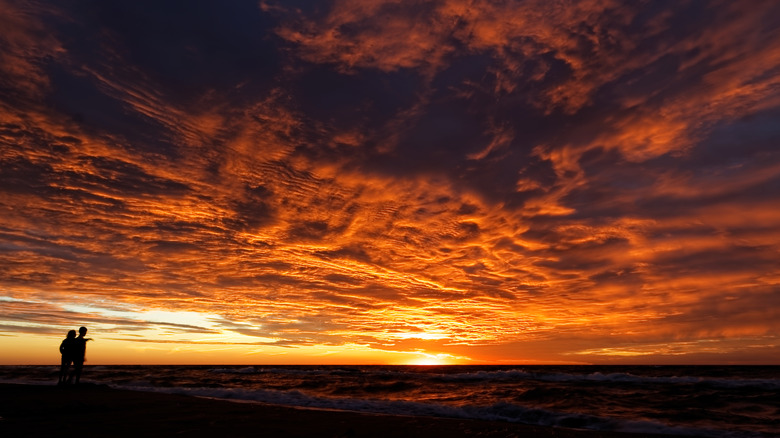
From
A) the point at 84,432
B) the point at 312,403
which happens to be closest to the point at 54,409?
the point at 84,432

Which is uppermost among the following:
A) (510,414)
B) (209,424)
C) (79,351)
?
(79,351)

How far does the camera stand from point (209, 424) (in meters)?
10.0

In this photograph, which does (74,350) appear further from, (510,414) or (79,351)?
(510,414)

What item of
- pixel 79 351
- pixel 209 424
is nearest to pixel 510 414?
pixel 209 424

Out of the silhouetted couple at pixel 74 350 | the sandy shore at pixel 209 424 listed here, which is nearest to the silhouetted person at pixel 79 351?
the silhouetted couple at pixel 74 350

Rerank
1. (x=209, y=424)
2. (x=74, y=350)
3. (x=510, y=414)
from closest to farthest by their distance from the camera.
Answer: (x=209, y=424), (x=510, y=414), (x=74, y=350)

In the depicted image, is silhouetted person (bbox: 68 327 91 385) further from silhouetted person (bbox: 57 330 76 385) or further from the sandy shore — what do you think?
the sandy shore

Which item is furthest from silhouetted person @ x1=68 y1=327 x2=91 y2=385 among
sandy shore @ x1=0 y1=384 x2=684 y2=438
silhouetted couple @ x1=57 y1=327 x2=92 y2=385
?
sandy shore @ x1=0 y1=384 x2=684 y2=438

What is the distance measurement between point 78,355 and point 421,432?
61.3 feet

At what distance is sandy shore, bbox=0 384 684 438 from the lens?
8.95 meters

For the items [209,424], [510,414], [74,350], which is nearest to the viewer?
[209,424]

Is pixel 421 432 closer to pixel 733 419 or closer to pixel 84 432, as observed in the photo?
pixel 84 432

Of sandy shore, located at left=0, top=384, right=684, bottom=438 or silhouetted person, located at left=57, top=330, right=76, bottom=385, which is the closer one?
sandy shore, located at left=0, top=384, right=684, bottom=438

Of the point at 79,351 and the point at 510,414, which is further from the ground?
the point at 79,351
